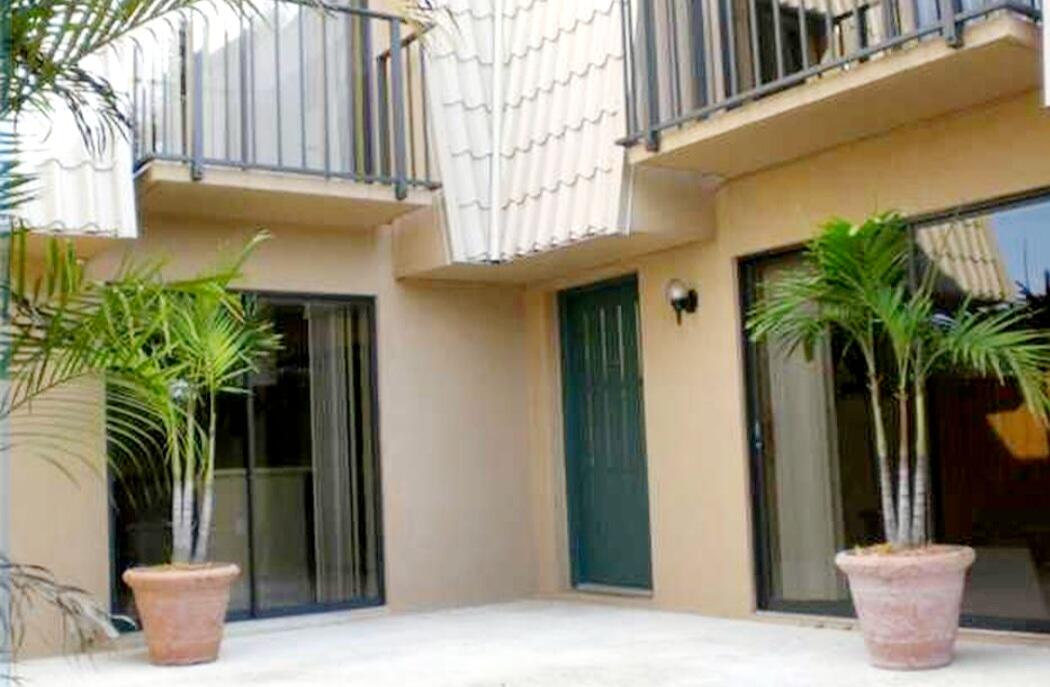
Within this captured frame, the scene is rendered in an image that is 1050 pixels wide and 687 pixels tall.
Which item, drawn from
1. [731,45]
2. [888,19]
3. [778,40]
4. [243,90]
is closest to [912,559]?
[888,19]

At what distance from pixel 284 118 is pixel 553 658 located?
409cm

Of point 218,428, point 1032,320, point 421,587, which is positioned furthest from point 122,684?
point 1032,320

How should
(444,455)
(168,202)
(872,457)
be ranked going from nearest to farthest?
(872,457) < (168,202) < (444,455)

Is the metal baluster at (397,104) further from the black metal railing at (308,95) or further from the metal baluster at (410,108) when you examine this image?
the metal baluster at (410,108)

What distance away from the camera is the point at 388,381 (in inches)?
354

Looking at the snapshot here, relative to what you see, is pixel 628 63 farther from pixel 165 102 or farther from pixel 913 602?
pixel 913 602

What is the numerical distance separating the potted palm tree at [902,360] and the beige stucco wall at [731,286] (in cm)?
51

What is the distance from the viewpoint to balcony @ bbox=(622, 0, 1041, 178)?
5.89 metres

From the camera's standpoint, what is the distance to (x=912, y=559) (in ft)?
19.3

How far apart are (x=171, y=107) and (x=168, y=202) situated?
58cm

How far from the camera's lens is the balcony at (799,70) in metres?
5.89

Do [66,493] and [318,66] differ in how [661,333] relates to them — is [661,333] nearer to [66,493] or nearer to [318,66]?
[318,66]

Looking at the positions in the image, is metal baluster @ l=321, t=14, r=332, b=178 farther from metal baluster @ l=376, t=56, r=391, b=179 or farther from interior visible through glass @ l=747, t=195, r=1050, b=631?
interior visible through glass @ l=747, t=195, r=1050, b=631

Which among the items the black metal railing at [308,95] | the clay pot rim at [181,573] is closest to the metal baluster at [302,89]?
the black metal railing at [308,95]
